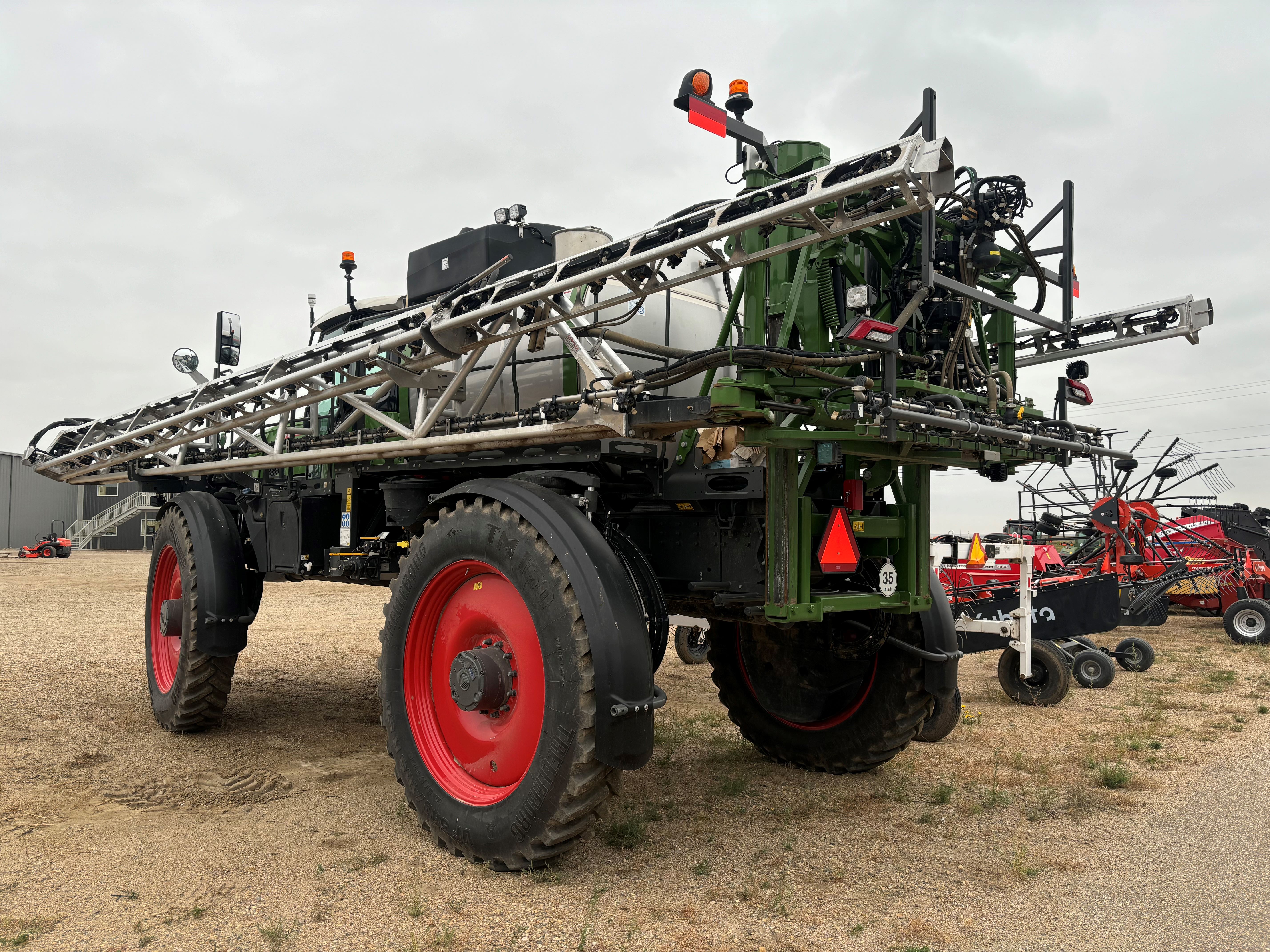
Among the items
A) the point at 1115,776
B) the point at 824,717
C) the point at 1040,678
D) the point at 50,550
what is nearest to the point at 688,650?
the point at 1040,678

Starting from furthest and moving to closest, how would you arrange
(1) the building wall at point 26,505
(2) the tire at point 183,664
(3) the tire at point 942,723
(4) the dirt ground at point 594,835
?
(1) the building wall at point 26,505, (2) the tire at point 183,664, (3) the tire at point 942,723, (4) the dirt ground at point 594,835

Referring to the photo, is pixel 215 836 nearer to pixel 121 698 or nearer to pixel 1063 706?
pixel 121 698

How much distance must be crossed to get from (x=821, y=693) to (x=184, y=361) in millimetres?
4755

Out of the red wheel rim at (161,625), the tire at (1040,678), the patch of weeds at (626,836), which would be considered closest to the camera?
the patch of weeds at (626,836)

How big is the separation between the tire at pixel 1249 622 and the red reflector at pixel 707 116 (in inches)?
444

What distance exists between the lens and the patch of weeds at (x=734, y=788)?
4.91m

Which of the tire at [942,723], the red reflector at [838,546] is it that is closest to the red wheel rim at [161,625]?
the red reflector at [838,546]

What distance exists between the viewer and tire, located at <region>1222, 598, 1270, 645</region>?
11562 mm

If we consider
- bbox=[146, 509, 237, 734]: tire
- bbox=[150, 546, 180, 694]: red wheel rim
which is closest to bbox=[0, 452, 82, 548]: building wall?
bbox=[150, 546, 180, 694]: red wheel rim

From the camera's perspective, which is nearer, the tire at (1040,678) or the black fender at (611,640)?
the black fender at (611,640)

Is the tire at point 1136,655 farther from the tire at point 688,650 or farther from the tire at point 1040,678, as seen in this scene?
the tire at point 688,650

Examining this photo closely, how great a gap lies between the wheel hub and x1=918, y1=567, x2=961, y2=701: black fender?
2229 millimetres

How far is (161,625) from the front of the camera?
6902 mm

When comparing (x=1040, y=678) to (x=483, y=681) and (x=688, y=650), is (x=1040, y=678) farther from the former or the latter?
(x=483, y=681)
